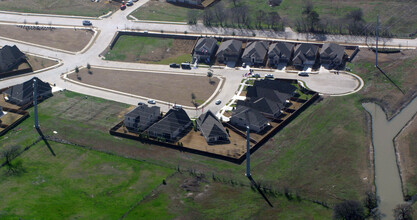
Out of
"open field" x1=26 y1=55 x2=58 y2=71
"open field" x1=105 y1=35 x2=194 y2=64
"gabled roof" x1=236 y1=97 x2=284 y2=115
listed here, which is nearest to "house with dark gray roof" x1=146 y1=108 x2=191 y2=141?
"gabled roof" x1=236 y1=97 x2=284 y2=115

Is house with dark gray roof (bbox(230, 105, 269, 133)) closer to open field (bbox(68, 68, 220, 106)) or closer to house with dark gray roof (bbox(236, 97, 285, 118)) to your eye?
house with dark gray roof (bbox(236, 97, 285, 118))

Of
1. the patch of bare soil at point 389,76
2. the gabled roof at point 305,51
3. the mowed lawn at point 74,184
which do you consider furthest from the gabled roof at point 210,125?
the gabled roof at point 305,51

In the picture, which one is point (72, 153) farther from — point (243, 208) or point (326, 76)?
point (326, 76)

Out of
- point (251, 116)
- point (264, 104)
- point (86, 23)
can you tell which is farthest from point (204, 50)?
point (86, 23)

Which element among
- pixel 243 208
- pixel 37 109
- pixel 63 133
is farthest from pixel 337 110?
pixel 37 109

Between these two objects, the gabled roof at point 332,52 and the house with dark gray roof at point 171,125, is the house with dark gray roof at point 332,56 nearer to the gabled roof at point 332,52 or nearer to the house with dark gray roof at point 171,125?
the gabled roof at point 332,52
